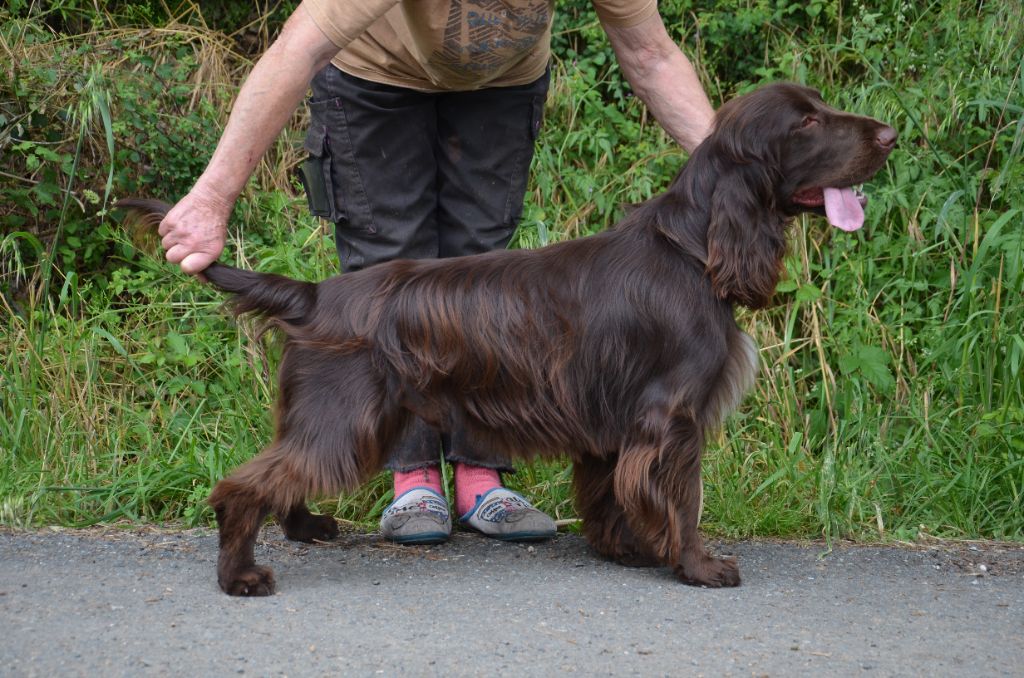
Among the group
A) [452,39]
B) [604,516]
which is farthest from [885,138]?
[604,516]

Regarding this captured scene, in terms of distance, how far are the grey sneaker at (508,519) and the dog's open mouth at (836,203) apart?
4.14 ft

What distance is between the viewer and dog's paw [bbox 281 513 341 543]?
348cm

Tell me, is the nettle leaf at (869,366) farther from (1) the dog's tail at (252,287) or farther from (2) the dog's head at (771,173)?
(1) the dog's tail at (252,287)

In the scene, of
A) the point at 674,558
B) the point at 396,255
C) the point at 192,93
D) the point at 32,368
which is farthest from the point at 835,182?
the point at 192,93

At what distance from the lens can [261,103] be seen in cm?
301

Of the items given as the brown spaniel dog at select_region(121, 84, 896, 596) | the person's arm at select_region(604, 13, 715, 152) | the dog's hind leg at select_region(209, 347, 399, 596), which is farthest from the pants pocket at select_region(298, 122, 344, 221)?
the person's arm at select_region(604, 13, 715, 152)

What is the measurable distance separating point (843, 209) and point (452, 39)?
47.2 inches

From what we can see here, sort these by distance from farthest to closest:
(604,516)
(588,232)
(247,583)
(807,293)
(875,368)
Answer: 1. (588,232)
2. (807,293)
3. (875,368)
4. (604,516)
5. (247,583)

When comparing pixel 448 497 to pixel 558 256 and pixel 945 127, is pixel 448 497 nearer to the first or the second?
pixel 558 256

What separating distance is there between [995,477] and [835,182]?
141cm

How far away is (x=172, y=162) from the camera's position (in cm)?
546

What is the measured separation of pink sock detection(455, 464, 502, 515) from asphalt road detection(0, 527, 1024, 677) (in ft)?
0.55

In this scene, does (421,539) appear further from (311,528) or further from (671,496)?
(671,496)

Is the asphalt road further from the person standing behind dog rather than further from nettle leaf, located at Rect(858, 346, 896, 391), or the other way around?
nettle leaf, located at Rect(858, 346, 896, 391)
